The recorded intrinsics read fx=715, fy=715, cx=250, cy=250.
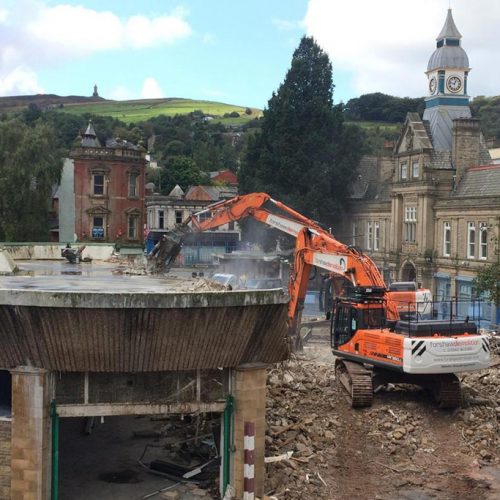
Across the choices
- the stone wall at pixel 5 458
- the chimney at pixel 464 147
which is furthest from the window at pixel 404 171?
the stone wall at pixel 5 458

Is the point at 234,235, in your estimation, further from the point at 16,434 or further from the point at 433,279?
the point at 16,434

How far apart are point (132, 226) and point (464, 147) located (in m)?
26.5

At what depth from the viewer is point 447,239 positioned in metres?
44.6

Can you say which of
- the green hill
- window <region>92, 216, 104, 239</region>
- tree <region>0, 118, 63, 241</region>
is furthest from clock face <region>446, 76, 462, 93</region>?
the green hill

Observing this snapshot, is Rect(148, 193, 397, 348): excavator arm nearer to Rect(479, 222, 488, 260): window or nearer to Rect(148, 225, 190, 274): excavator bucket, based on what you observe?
Rect(148, 225, 190, 274): excavator bucket

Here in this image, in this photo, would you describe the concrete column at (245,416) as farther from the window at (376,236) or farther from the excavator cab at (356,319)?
the window at (376,236)

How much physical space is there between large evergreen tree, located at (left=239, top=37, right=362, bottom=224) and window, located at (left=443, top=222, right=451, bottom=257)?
10974 mm

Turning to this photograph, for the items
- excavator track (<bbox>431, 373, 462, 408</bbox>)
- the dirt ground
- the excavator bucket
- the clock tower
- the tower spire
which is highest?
the tower spire

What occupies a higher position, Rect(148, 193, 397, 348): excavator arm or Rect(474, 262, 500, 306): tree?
Rect(148, 193, 397, 348): excavator arm

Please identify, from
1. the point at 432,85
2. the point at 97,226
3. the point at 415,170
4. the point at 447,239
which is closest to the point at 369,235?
the point at 415,170

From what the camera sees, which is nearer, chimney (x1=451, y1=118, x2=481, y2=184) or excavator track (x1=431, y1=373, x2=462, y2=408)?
excavator track (x1=431, y1=373, x2=462, y2=408)

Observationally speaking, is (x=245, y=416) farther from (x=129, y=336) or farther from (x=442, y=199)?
(x=442, y=199)

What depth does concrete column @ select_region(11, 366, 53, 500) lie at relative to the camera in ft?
48.5

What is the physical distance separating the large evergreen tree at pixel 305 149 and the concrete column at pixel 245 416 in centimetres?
3711
